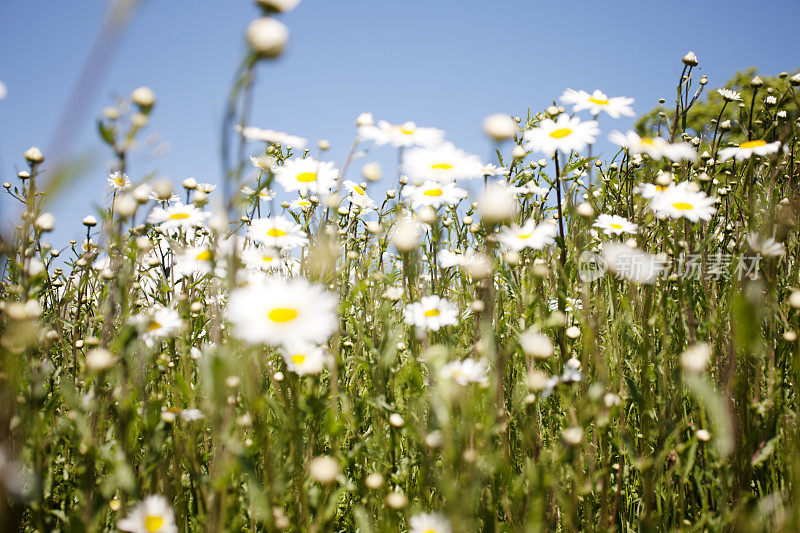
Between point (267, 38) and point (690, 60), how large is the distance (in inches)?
76.3

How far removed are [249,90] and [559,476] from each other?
3.66 feet

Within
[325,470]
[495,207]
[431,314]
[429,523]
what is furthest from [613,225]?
[325,470]

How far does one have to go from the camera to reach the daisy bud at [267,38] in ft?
1.90

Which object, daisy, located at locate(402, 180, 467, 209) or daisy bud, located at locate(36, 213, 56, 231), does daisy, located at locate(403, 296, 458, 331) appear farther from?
daisy bud, located at locate(36, 213, 56, 231)

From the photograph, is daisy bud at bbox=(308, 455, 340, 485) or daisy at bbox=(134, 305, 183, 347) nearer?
daisy bud at bbox=(308, 455, 340, 485)

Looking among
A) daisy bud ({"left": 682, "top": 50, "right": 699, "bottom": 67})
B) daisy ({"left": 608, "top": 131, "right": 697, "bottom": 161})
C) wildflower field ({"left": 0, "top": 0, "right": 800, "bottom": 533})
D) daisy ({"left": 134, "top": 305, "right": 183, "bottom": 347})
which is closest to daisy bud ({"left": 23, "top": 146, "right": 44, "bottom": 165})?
wildflower field ({"left": 0, "top": 0, "right": 800, "bottom": 533})

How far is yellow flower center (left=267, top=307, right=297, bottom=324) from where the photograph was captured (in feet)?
2.61

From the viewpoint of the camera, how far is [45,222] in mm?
1300

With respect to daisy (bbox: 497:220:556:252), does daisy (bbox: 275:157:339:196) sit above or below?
above

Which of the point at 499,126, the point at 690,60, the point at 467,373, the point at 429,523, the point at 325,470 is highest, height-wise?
the point at 690,60

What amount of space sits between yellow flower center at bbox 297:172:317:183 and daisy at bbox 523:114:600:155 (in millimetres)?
694

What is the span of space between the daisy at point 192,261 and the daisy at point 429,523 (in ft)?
2.50

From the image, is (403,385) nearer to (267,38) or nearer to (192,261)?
(192,261)

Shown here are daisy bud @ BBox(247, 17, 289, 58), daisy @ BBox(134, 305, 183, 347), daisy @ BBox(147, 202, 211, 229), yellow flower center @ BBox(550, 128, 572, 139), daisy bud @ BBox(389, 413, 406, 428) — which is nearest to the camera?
daisy bud @ BBox(247, 17, 289, 58)
